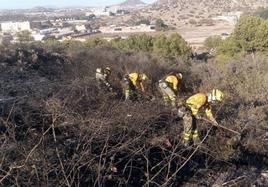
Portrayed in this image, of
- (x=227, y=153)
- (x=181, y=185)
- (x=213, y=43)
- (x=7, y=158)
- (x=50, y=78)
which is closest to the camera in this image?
(x=7, y=158)

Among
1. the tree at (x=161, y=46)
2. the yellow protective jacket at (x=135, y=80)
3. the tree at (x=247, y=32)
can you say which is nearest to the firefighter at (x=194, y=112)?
the yellow protective jacket at (x=135, y=80)

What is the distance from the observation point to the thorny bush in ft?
16.5

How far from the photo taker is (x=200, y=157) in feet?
29.0

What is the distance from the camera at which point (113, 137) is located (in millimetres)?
7262

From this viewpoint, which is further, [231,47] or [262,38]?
[231,47]

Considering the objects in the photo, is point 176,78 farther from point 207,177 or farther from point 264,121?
point 207,177

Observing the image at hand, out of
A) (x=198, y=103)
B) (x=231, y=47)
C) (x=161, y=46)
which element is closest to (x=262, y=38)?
(x=231, y=47)

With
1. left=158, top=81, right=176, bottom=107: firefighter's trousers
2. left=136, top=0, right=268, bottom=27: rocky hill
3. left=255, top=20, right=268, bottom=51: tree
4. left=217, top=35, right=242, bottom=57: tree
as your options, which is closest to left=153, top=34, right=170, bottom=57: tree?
left=217, top=35, right=242, bottom=57: tree

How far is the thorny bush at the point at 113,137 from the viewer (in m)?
5.02

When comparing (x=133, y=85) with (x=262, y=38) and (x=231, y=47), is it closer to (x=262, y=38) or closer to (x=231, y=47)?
(x=231, y=47)

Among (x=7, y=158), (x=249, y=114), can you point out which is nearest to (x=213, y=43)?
(x=249, y=114)

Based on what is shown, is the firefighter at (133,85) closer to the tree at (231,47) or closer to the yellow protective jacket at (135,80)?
the yellow protective jacket at (135,80)

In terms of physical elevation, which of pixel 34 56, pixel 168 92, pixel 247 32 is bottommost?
pixel 247 32

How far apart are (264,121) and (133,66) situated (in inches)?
334
